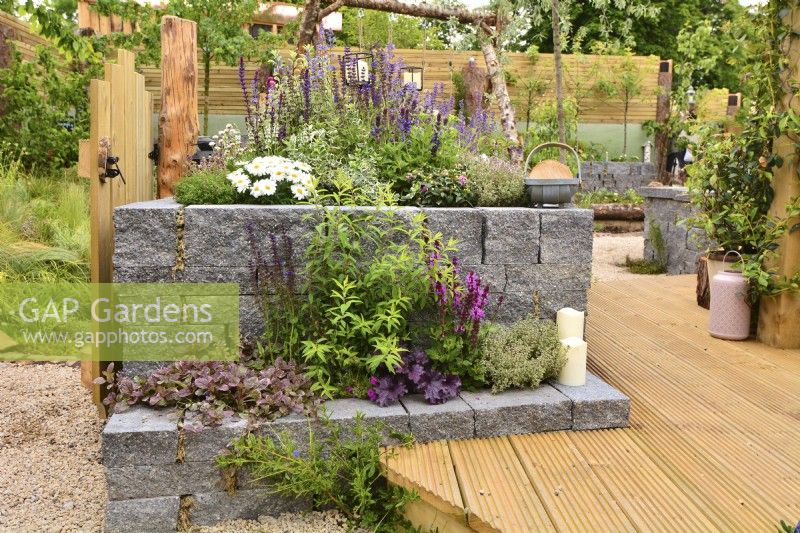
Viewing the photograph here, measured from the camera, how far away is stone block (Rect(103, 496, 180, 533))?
8.55ft

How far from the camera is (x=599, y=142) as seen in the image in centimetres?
1415

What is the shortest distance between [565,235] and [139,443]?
2.06 metres

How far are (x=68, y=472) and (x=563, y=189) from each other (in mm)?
2637

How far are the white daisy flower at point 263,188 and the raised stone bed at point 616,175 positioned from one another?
10.2 m

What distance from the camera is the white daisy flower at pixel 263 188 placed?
3.26 metres

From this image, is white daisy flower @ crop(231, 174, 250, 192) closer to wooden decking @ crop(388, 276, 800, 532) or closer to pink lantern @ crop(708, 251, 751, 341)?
wooden decking @ crop(388, 276, 800, 532)

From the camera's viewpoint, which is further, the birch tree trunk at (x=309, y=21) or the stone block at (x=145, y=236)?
the birch tree trunk at (x=309, y=21)

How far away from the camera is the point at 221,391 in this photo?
2.82 metres

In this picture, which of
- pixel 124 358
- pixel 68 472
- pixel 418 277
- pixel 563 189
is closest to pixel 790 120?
pixel 563 189

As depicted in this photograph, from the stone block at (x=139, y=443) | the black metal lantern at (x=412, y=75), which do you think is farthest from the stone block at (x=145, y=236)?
the black metal lantern at (x=412, y=75)

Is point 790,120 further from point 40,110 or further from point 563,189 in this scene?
point 40,110

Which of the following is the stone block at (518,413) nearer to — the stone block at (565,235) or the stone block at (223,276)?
the stone block at (565,235)

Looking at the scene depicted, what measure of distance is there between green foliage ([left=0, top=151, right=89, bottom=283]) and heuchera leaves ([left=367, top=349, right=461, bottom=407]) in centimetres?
318

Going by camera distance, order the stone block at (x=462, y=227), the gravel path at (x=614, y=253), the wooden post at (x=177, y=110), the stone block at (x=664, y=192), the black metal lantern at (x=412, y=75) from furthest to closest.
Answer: the gravel path at (x=614, y=253)
the stone block at (x=664, y=192)
the wooden post at (x=177, y=110)
the black metal lantern at (x=412, y=75)
the stone block at (x=462, y=227)
